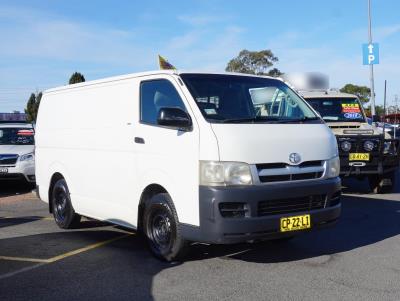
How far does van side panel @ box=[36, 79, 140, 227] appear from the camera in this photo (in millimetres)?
6328

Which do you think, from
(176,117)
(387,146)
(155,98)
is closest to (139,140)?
(155,98)

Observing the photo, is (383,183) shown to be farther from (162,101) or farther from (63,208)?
(162,101)

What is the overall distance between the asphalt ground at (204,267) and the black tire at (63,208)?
0.47 ft

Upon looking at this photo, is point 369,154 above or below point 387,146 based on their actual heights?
below

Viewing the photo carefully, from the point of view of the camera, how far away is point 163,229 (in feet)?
19.2

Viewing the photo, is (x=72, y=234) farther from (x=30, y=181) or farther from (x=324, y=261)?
(x=30, y=181)

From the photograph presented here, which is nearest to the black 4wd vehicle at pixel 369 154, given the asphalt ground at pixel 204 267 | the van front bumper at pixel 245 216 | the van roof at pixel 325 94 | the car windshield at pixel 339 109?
the car windshield at pixel 339 109

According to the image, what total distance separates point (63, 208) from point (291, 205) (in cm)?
399

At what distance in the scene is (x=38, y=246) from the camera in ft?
22.6

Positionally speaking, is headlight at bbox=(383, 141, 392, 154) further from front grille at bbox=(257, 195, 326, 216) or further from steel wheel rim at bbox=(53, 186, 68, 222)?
steel wheel rim at bbox=(53, 186, 68, 222)

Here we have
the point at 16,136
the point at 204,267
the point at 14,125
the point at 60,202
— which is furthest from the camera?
the point at 14,125

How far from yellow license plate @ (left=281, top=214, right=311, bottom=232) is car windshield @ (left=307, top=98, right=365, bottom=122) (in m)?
6.89

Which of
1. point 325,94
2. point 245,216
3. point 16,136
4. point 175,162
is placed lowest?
point 245,216

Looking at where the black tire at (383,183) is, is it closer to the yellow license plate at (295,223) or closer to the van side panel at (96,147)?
the yellow license plate at (295,223)
